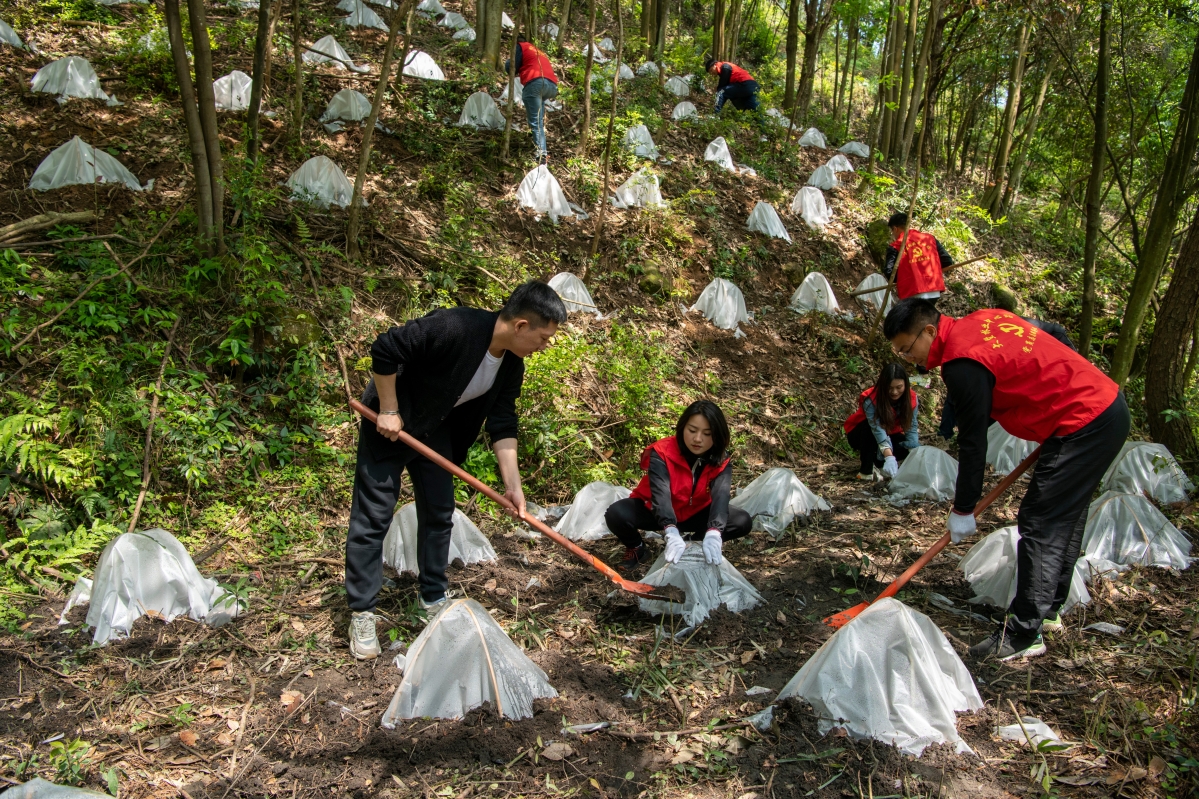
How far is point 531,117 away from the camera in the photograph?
21.6 feet

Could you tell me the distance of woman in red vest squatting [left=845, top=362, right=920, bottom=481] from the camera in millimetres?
4500

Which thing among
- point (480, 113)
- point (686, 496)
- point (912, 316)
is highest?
point (480, 113)

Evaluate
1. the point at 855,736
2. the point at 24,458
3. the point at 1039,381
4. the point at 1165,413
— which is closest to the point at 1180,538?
the point at 1165,413

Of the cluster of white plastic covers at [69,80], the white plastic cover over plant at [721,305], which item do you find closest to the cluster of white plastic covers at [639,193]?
the white plastic cover over plant at [721,305]

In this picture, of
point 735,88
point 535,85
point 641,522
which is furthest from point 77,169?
point 735,88

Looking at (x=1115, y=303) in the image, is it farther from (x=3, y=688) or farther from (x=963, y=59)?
(x=3, y=688)

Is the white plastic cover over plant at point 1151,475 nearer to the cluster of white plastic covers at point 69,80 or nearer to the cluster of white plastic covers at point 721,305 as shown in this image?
the cluster of white plastic covers at point 721,305

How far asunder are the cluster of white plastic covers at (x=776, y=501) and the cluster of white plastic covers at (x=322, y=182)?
365 cm

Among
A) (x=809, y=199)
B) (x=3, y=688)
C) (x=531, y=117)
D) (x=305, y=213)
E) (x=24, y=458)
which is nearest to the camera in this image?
(x=3, y=688)

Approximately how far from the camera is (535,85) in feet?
21.0

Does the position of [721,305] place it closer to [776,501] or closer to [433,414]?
[776,501]

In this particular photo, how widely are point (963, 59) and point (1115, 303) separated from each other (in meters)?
5.83

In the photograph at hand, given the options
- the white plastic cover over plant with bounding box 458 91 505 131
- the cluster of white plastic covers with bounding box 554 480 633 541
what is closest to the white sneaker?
the cluster of white plastic covers with bounding box 554 480 633 541

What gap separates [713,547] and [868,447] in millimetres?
2229
